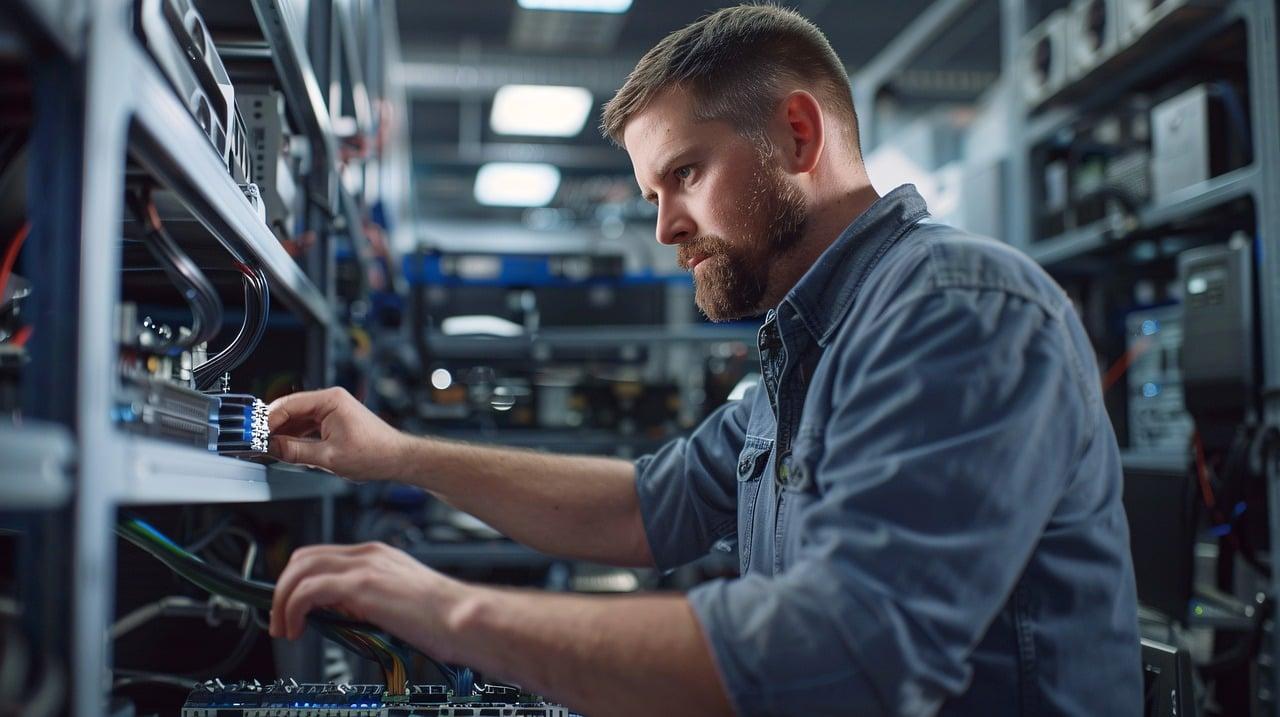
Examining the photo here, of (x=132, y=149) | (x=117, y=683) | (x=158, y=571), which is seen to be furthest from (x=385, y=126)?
(x=132, y=149)

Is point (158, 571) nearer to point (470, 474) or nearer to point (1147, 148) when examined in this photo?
point (470, 474)

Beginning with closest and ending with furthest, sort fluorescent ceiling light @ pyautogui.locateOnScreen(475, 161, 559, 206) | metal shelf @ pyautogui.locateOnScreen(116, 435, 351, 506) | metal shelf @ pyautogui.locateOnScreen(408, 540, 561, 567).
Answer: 1. metal shelf @ pyautogui.locateOnScreen(116, 435, 351, 506)
2. metal shelf @ pyautogui.locateOnScreen(408, 540, 561, 567)
3. fluorescent ceiling light @ pyautogui.locateOnScreen(475, 161, 559, 206)

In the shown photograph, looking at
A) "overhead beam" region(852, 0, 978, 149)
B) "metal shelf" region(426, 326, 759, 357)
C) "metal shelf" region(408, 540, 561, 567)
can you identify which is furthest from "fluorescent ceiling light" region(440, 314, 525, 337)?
"overhead beam" region(852, 0, 978, 149)

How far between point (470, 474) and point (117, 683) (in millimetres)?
470

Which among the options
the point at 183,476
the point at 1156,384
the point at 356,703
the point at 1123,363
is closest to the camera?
the point at 183,476

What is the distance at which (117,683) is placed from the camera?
1106 mm

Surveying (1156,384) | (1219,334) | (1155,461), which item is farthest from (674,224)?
(1156,384)

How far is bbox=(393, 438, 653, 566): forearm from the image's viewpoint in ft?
4.11

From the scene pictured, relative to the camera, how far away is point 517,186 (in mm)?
7582

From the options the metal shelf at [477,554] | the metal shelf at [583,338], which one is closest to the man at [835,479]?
the metal shelf at [477,554]

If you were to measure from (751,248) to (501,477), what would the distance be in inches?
17.7

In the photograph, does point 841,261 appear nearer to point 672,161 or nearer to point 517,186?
point 672,161

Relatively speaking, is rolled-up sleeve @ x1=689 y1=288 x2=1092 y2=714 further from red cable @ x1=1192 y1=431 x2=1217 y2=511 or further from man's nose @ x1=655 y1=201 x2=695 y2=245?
red cable @ x1=1192 y1=431 x2=1217 y2=511

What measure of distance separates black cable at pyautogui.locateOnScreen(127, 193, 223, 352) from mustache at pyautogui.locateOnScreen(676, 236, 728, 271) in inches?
23.5
